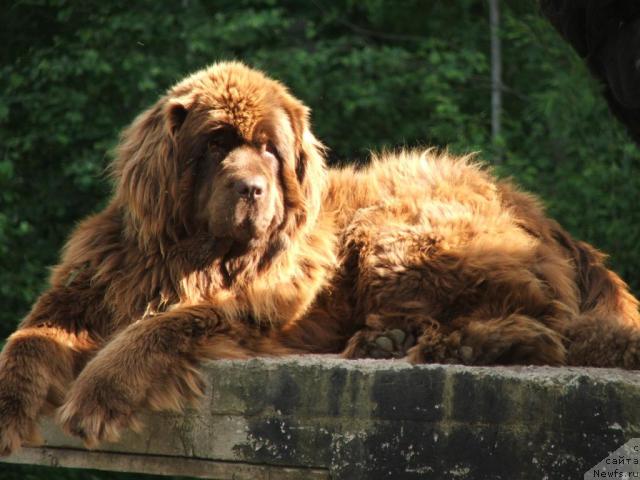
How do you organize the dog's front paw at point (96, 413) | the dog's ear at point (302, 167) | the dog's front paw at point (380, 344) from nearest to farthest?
the dog's front paw at point (96, 413) → the dog's front paw at point (380, 344) → the dog's ear at point (302, 167)

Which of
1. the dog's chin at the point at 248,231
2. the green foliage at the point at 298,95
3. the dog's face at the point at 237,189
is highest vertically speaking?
the dog's face at the point at 237,189

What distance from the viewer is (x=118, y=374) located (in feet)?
14.2

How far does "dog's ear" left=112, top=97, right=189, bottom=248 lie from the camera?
488cm

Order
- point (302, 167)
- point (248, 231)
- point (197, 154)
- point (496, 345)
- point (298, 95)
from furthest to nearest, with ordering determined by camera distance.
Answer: point (298, 95) → point (302, 167) → point (197, 154) → point (248, 231) → point (496, 345)

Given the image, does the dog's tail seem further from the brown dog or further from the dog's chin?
the dog's chin

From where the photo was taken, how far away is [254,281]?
4.93 metres

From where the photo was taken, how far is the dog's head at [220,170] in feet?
15.5

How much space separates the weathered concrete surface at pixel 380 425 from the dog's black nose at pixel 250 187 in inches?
28.6

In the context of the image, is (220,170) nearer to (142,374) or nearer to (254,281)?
(254,281)

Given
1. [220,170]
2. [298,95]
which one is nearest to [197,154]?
[220,170]

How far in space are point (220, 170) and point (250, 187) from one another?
21 cm

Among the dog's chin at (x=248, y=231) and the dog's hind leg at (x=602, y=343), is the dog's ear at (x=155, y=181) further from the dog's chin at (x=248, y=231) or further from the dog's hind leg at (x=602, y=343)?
the dog's hind leg at (x=602, y=343)

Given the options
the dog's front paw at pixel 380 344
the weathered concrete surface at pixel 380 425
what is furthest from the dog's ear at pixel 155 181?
the dog's front paw at pixel 380 344

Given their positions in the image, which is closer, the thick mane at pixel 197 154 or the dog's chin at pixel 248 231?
the dog's chin at pixel 248 231
